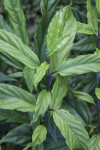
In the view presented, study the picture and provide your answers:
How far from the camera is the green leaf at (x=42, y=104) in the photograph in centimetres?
74

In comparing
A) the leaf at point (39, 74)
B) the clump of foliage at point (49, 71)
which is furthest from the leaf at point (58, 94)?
the leaf at point (39, 74)

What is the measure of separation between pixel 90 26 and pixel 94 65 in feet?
0.84

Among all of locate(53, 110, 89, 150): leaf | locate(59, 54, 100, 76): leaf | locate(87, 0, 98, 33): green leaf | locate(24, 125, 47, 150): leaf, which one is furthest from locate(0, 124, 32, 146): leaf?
locate(87, 0, 98, 33): green leaf

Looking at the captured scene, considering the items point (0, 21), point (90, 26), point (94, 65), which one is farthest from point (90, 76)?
point (0, 21)

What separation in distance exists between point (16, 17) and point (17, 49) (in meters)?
0.18

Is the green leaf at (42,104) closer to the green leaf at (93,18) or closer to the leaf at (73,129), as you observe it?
the leaf at (73,129)

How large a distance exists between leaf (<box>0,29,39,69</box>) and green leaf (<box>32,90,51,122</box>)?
0.39ft

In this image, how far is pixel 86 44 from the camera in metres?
1.01

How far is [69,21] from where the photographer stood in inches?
32.9

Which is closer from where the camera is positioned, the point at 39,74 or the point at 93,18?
the point at 39,74

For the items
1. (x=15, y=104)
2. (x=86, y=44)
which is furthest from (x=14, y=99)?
(x=86, y=44)

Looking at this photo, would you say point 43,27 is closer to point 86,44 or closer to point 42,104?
point 86,44

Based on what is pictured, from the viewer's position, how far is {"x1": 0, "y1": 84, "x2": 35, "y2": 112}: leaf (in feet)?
2.52

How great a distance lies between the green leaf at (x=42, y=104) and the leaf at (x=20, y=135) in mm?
236
